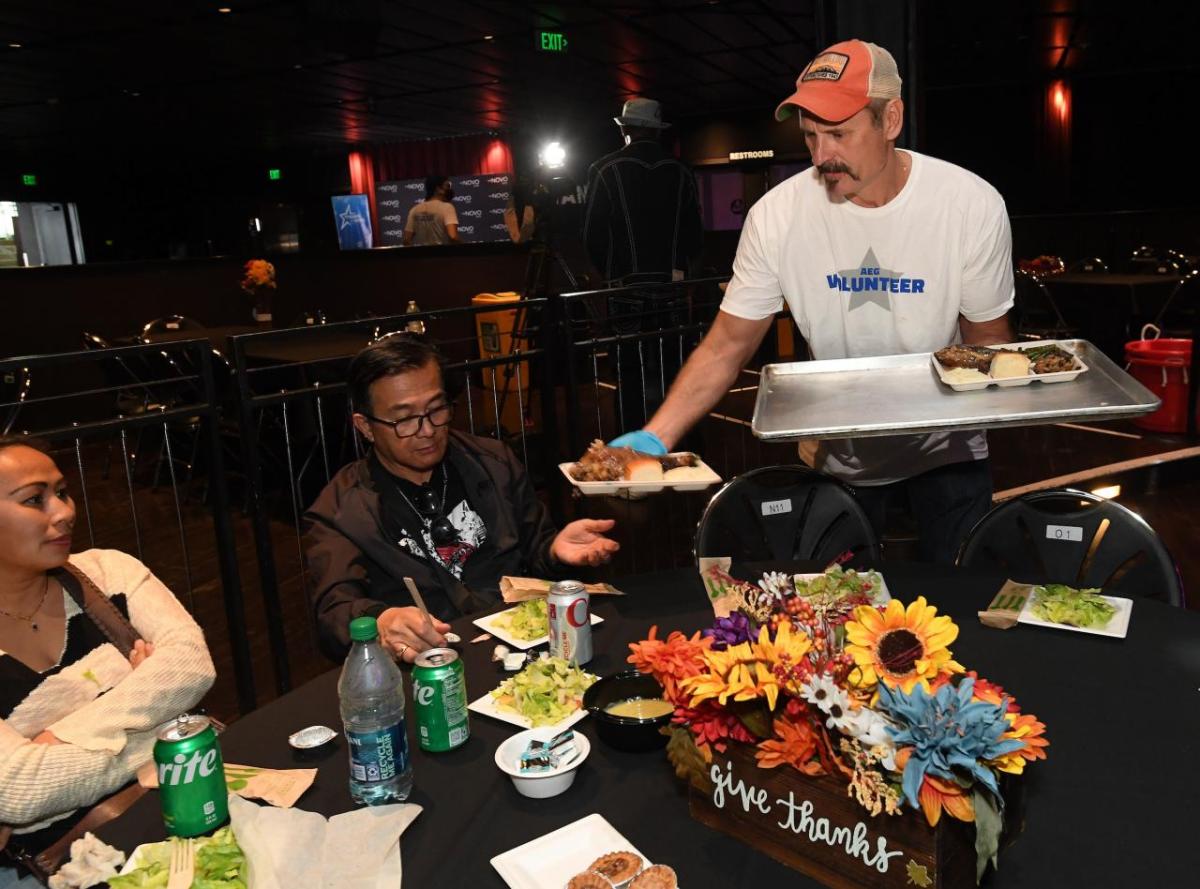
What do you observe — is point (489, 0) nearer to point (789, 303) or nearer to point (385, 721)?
point (789, 303)

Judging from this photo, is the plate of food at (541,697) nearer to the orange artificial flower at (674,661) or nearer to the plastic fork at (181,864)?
the orange artificial flower at (674,661)

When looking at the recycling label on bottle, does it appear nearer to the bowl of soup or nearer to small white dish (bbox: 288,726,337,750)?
small white dish (bbox: 288,726,337,750)

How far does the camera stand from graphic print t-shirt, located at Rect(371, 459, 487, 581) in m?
2.25

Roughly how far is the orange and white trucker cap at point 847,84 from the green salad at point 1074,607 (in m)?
1.16

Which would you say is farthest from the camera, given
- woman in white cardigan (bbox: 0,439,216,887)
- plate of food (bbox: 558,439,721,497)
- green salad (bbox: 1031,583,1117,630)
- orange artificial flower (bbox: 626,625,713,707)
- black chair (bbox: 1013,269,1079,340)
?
black chair (bbox: 1013,269,1079,340)

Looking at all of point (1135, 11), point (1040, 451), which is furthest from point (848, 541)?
point (1135, 11)

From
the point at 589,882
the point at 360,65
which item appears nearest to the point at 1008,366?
the point at 589,882

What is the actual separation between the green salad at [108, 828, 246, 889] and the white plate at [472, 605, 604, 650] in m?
0.68

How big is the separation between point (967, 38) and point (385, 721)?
11.4 m

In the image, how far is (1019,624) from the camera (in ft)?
5.85

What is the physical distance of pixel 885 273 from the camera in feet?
7.97

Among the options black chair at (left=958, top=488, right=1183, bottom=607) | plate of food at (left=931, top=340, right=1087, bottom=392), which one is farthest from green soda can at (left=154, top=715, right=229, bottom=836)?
plate of food at (left=931, top=340, right=1087, bottom=392)

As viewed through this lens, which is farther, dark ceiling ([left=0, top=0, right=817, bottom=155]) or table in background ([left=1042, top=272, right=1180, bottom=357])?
table in background ([left=1042, top=272, right=1180, bottom=357])

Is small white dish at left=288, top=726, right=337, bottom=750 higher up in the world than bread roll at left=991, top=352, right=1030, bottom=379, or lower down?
lower down
